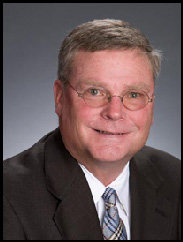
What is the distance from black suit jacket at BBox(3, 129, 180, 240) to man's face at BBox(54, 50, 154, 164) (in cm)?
16

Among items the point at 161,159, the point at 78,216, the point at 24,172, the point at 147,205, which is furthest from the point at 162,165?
the point at 24,172

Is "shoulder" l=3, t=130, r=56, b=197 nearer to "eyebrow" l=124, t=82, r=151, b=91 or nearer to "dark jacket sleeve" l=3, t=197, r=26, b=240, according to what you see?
"dark jacket sleeve" l=3, t=197, r=26, b=240

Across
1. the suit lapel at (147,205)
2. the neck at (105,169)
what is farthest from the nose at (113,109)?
the suit lapel at (147,205)

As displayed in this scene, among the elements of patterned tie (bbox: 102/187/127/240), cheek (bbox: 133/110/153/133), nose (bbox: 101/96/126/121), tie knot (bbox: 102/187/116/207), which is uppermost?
nose (bbox: 101/96/126/121)

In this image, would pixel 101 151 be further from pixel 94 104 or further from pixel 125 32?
pixel 125 32

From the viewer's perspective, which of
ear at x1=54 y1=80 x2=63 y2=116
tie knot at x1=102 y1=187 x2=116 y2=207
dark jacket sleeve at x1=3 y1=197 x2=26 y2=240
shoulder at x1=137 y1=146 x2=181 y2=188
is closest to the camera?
dark jacket sleeve at x1=3 y1=197 x2=26 y2=240

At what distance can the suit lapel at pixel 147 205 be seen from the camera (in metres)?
3.25

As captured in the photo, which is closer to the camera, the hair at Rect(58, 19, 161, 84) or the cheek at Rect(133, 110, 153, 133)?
the hair at Rect(58, 19, 161, 84)

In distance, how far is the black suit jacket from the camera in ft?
9.50

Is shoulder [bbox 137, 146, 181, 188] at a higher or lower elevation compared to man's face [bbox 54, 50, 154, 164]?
lower

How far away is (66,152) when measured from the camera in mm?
3271

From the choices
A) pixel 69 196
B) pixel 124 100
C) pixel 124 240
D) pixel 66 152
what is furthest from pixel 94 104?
pixel 124 240

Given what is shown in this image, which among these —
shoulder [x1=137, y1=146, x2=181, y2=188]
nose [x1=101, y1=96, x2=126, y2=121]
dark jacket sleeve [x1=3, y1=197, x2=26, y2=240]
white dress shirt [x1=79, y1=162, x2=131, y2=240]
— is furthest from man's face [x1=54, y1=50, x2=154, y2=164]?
dark jacket sleeve [x1=3, y1=197, x2=26, y2=240]

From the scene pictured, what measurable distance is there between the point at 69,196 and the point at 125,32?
1154mm
